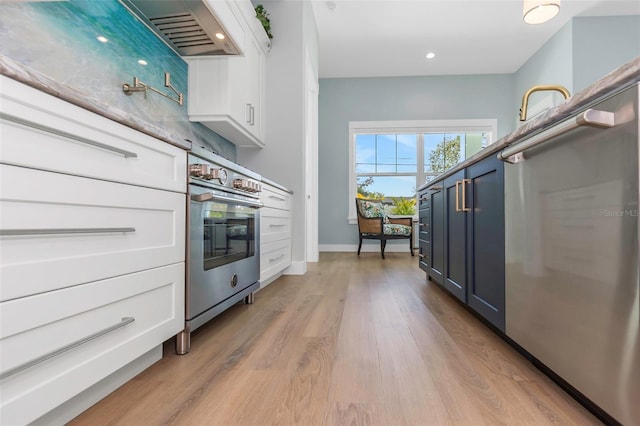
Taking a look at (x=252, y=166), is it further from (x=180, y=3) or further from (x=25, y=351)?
(x=25, y=351)

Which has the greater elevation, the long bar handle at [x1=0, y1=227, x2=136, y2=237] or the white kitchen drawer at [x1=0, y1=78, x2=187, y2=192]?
the white kitchen drawer at [x1=0, y1=78, x2=187, y2=192]

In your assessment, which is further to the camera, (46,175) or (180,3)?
(180,3)

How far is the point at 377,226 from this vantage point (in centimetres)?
489

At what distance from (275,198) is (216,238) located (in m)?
1.17

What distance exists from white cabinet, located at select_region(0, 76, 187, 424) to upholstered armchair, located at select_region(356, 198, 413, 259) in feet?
13.0

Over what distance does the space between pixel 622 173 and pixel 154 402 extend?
1271mm

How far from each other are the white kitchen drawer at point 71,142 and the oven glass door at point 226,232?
1.12 feet

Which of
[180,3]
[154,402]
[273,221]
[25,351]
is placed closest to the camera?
[25,351]

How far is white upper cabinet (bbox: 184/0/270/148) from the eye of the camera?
2.39 meters

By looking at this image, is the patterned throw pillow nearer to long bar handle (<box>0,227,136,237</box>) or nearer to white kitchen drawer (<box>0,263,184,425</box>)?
white kitchen drawer (<box>0,263,184,425</box>)

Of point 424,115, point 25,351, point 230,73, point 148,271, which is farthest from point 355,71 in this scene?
point 25,351

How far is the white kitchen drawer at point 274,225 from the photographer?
7.84ft

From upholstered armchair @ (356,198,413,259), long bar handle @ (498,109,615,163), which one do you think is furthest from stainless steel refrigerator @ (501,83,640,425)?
upholstered armchair @ (356,198,413,259)

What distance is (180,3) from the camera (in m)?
1.69
